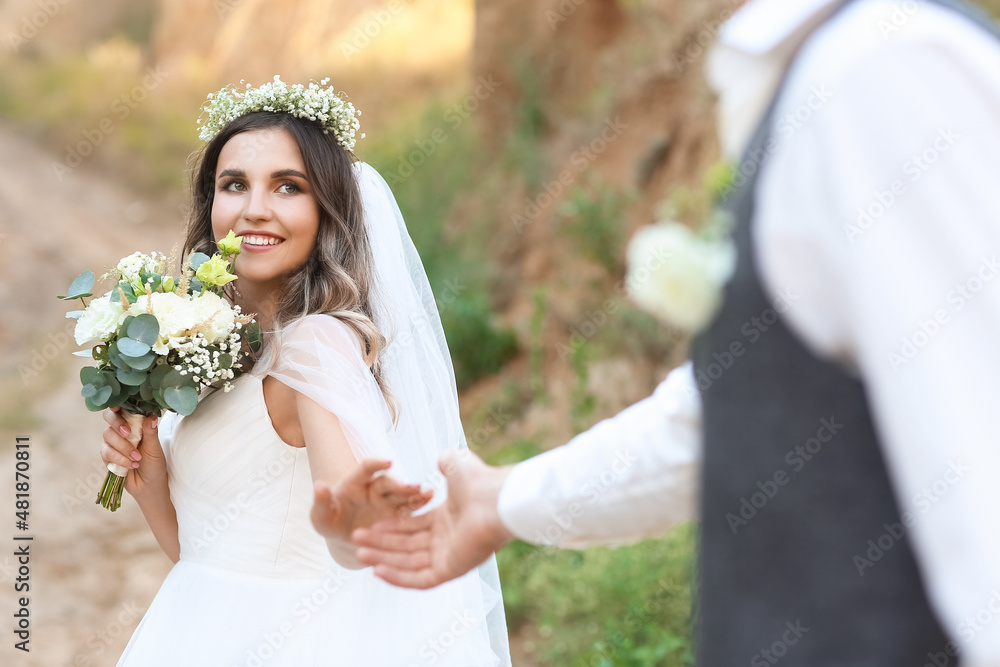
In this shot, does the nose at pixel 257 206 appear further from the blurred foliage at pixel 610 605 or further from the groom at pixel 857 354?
the blurred foliage at pixel 610 605

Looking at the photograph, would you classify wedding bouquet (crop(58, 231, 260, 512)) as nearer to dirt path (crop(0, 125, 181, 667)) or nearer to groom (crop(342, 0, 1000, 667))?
groom (crop(342, 0, 1000, 667))

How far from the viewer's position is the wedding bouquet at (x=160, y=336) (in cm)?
219

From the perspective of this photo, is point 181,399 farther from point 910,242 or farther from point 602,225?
point 602,225

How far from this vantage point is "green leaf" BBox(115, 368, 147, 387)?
2195mm

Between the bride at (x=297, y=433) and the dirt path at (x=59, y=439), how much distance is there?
13.2ft

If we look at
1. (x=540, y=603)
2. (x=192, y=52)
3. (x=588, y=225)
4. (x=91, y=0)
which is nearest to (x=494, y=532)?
(x=540, y=603)

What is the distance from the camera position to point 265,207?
97.0 inches

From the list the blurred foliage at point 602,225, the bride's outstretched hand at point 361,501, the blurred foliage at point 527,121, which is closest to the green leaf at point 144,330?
the bride's outstretched hand at point 361,501

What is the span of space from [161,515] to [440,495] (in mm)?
802

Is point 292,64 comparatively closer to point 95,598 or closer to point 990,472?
point 95,598

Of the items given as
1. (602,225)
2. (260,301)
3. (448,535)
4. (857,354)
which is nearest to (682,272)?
(857,354)

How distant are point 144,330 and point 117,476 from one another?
0.50m

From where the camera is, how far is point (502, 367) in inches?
323

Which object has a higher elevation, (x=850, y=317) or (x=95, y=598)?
(x=850, y=317)
